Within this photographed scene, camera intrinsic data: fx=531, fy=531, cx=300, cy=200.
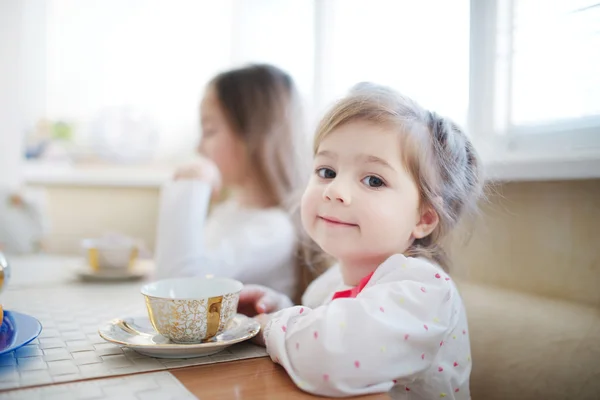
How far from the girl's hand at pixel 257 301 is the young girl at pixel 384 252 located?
0.07m

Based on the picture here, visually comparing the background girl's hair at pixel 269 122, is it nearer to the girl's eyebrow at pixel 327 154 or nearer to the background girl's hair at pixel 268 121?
the background girl's hair at pixel 268 121

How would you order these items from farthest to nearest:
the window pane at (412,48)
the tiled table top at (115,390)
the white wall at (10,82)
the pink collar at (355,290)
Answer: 1. the white wall at (10,82)
2. the window pane at (412,48)
3. the pink collar at (355,290)
4. the tiled table top at (115,390)

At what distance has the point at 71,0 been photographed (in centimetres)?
247

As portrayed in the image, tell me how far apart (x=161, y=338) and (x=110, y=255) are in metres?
0.65

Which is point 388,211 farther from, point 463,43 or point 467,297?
point 463,43

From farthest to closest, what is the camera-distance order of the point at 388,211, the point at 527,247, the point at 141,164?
the point at 141,164, the point at 527,247, the point at 388,211

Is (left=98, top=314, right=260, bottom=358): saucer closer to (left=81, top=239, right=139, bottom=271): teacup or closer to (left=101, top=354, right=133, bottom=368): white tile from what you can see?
(left=101, top=354, right=133, bottom=368): white tile

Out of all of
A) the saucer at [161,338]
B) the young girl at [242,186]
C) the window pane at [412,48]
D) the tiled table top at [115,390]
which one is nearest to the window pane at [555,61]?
the window pane at [412,48]

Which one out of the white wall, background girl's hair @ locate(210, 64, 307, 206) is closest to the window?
background girl's hair @ locate(210, 64, 307, 206)

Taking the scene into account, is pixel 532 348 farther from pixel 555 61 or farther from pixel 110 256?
pixel 110 256

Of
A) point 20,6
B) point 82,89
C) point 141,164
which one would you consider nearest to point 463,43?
point 141,164

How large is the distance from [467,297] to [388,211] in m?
0.36

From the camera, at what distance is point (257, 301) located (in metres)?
0.87

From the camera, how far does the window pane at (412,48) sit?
119 cm
